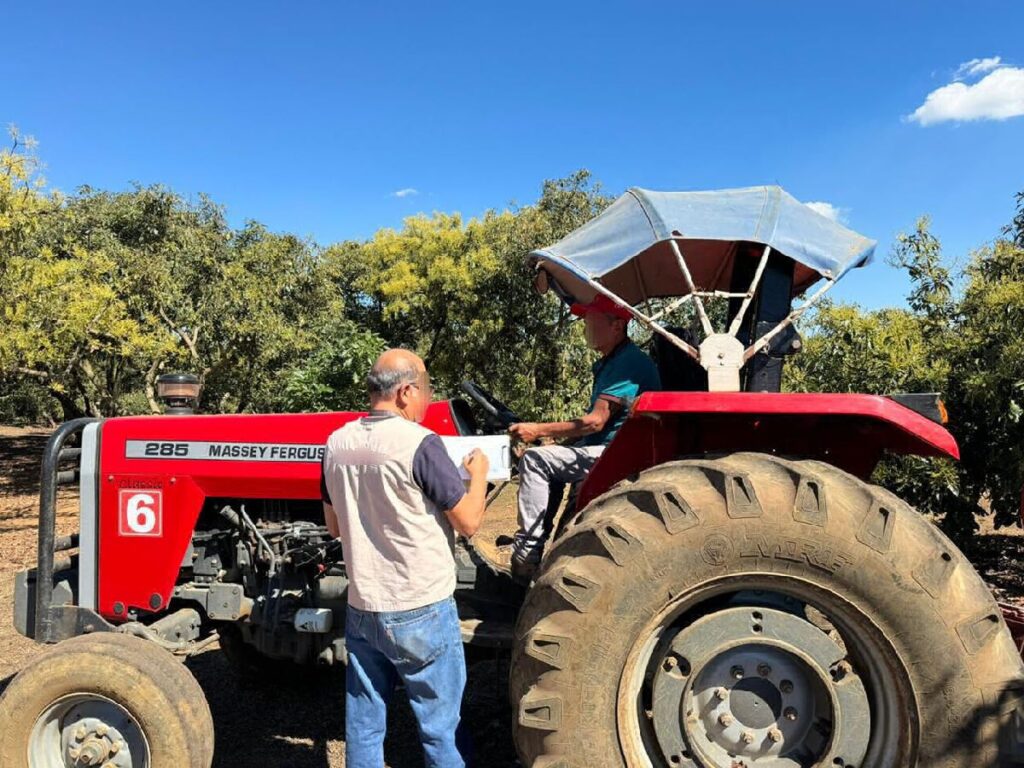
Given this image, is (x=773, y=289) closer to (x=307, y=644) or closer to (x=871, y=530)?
(x=871, y=530)

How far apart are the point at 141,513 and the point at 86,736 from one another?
2.91 ft

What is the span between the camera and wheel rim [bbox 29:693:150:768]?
2654mm

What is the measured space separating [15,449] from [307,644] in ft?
71.2

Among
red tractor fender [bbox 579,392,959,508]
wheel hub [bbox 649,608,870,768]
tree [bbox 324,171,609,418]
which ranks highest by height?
tree [bbox 324,171,609,418]

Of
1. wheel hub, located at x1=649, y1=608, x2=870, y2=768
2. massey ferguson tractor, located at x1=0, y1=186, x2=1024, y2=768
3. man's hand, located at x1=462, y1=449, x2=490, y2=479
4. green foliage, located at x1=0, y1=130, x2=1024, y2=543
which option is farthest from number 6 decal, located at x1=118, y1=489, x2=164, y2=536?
green foliage, located at x1=0, y1=130, x2=1024, y2=543

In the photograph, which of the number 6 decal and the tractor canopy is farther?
the number 6 decal

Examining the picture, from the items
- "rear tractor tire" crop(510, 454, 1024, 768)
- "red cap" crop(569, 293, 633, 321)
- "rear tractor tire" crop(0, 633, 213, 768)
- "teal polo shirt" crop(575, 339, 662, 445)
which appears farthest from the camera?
"red cap" crop(569, 293, 633, 321)

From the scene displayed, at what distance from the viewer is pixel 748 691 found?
239 cm

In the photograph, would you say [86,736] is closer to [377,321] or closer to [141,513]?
[141,513]

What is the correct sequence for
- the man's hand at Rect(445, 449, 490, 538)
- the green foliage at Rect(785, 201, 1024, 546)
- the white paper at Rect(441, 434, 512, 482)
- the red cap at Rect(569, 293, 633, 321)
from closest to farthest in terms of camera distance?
the man's hand at Rect(445, 449, 490, 538), the white paper at Rect(441, 434, 512, 482), the red cap at Rect(569, 293, 633, 321), the green foliage at Rect(785, 201, 1024, 546)

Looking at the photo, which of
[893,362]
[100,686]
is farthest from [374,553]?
[893,362]

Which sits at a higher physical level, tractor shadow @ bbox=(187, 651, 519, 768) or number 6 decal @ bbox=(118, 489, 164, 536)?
number 6 decal @ bbox=(118, 489, 164, 536)

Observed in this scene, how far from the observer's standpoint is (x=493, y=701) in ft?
12.4

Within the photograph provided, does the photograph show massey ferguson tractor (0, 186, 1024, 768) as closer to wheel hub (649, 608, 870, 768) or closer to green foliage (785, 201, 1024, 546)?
wheel hub (649, 608, 870, 768)
